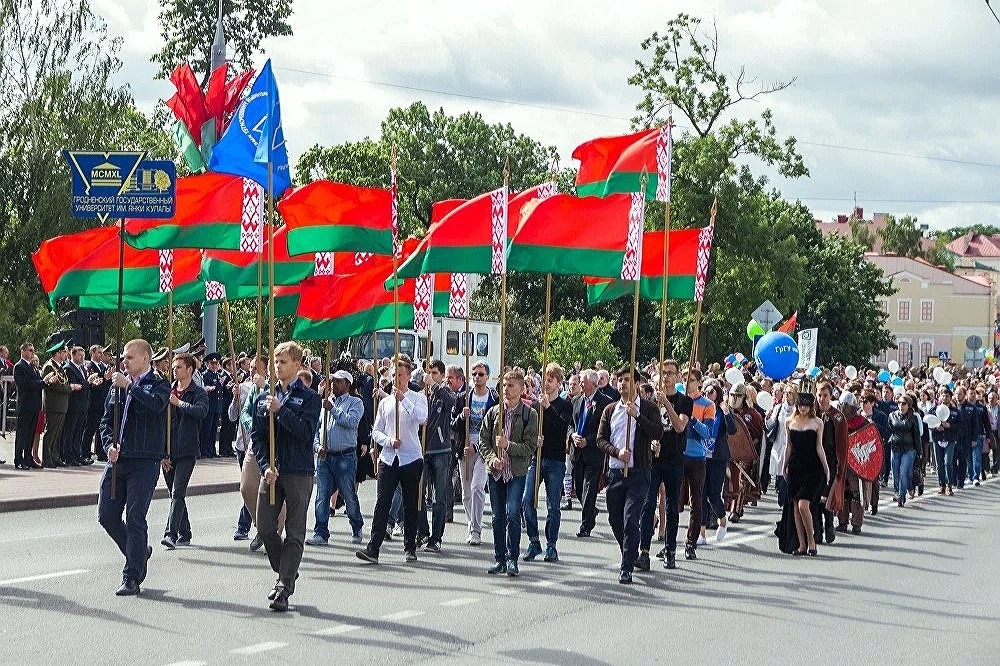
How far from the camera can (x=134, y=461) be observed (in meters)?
11.3

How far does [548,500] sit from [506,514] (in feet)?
4.89

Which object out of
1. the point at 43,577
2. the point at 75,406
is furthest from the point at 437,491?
the point at 75,406

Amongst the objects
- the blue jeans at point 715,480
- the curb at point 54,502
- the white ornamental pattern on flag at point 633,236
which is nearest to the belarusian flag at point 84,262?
the curb at point 54,502

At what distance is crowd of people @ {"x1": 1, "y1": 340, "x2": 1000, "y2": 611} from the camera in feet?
36.7

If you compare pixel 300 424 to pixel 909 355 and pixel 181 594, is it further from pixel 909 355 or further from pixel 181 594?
pixel 909 355

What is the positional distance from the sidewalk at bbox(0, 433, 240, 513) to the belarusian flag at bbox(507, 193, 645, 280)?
6.38 metres

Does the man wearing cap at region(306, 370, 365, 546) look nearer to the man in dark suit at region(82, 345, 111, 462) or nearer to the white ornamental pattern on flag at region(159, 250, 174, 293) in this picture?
the white ornamental pattern on flag at region(159, 250, 174, 293)

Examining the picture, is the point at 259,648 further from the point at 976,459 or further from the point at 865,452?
the point at 976,459

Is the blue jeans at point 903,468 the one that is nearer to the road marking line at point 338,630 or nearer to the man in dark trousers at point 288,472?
the man in dark trousers at point 288,472

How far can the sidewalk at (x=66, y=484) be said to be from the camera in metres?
18.2

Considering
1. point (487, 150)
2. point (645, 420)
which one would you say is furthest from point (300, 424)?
point (487, 150)

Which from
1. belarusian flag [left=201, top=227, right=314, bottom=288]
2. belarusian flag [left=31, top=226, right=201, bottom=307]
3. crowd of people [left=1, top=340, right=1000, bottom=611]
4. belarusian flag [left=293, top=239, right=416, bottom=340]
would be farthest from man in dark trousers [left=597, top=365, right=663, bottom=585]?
belarusian flag [left=31, top=226, right=201, bottom=307]

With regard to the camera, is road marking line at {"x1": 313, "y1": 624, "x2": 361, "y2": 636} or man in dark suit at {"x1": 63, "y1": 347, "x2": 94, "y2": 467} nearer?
road marking line at {"x1": 313, "y1": 624, "x2": 361, "y2": 636}

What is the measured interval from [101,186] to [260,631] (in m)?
8.10
